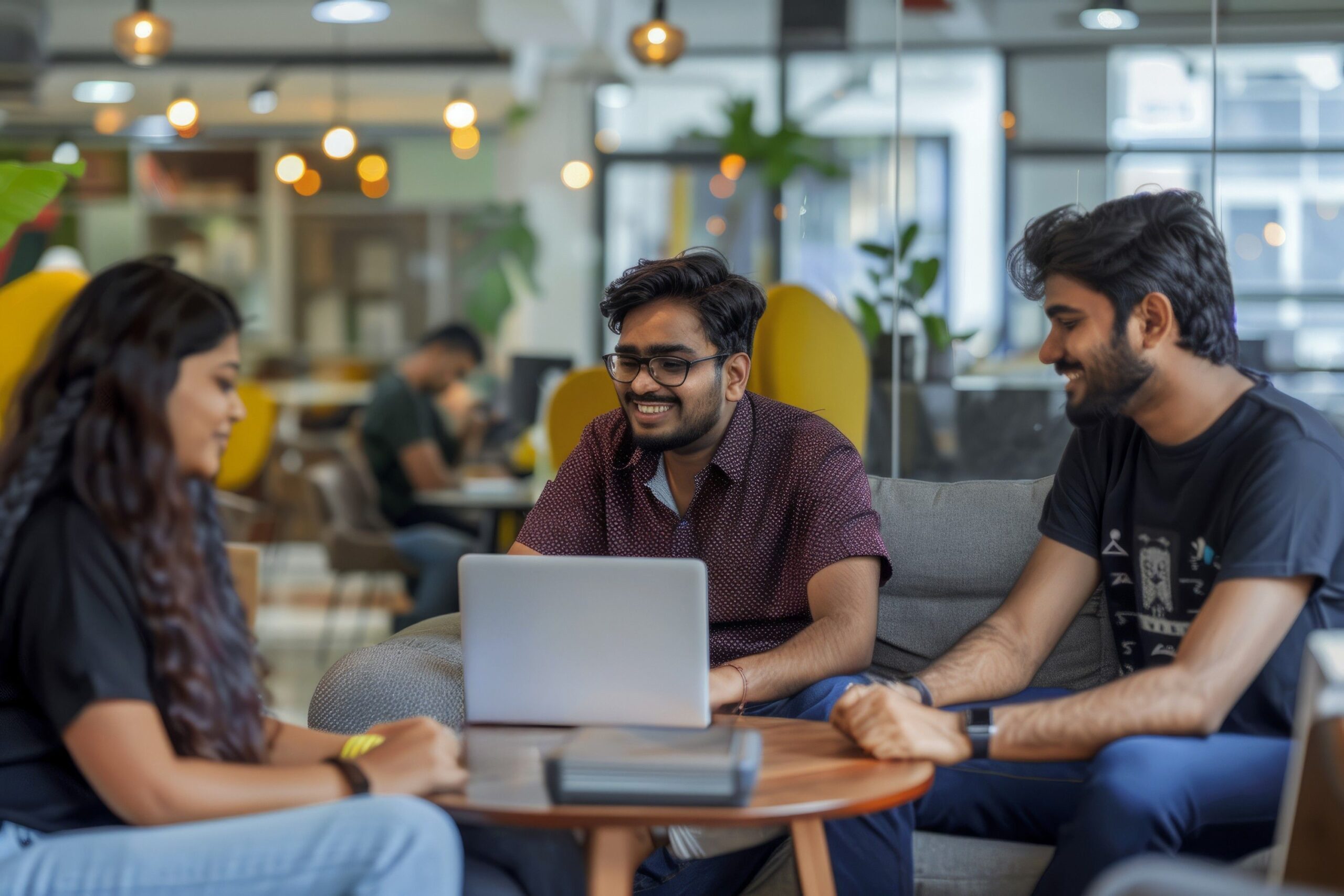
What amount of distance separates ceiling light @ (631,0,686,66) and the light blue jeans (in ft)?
16.3

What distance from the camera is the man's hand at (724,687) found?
209 cm

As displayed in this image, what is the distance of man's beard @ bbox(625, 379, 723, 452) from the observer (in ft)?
8.13

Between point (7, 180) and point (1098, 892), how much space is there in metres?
2.97

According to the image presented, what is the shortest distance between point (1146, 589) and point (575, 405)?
198 cm

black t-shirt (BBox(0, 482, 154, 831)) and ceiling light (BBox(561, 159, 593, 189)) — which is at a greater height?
ceiling light (BBox(561, 159, 593, 189))

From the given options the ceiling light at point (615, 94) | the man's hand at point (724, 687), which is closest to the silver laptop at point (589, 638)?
the man's hand at point (724, 687)

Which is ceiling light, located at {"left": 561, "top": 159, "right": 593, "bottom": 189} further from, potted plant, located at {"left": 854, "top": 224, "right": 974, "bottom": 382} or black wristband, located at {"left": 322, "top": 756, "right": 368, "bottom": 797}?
black wristband, located at {"left": 322, "top": 756, "right": 368, "bottom": 797}

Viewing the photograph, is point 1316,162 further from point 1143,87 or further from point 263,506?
point 263,506

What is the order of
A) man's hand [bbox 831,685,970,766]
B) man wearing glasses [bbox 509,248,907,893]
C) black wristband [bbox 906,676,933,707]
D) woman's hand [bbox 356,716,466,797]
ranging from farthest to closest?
man wearing glasses [bbox 509,248,907,893]
black wristband [bbox 906,676,933,707]
man's hand [bbox 831,685,970,766]
woman's hand [bbox 356,716,466,797]

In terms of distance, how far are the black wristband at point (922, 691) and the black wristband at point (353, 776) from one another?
897 millimetres

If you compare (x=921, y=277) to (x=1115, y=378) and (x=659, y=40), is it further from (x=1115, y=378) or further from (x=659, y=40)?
(x=1115, y=378)

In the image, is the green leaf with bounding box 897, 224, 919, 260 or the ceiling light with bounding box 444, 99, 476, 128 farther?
the ceiling light with bounding box 444, 99, 476, 128

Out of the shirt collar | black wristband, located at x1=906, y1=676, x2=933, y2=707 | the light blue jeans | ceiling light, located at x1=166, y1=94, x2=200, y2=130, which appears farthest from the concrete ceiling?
the light blue jeans

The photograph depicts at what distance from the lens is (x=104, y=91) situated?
10109mm
